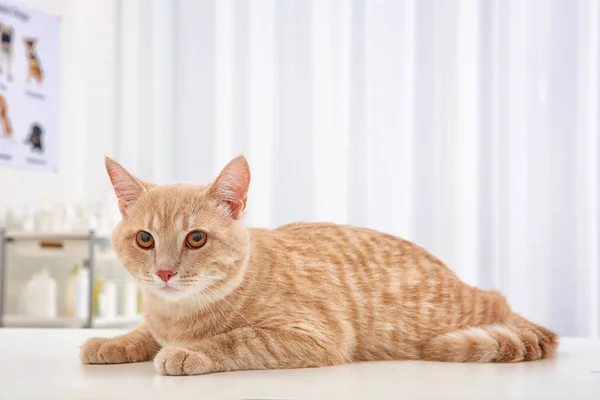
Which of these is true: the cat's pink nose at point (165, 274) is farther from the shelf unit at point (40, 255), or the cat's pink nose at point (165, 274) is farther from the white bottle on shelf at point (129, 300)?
the white bottle on shelf at point (129, 300)

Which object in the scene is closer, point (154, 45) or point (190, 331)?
point (190, 331)

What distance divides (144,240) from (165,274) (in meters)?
0.10

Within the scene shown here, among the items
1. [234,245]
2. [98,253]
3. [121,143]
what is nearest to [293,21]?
[121,143]

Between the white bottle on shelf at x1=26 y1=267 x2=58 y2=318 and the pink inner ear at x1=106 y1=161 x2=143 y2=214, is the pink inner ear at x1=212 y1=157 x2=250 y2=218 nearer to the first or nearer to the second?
the pink inner ear at x1=106 y1=161 x2=143 y2=214

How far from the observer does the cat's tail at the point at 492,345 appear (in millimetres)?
1335

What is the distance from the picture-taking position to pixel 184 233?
49.9 inches

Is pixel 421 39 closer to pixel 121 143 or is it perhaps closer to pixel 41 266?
pixel 121 143

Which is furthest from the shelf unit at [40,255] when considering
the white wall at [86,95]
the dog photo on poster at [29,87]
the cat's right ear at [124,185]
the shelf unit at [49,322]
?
the cat's right ear at [124,185]

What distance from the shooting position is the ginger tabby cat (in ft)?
4.10

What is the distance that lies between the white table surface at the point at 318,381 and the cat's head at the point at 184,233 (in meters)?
0.16

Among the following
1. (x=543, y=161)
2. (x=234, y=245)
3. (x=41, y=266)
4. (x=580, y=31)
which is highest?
(x=580, y=31)

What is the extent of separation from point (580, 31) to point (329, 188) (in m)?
1.55

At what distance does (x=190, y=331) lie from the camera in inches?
51.8

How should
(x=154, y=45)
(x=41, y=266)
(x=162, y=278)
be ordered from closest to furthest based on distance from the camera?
1. (x=162, y=278)
2. (x=41, y=266)
3. (x=154, y=45)
